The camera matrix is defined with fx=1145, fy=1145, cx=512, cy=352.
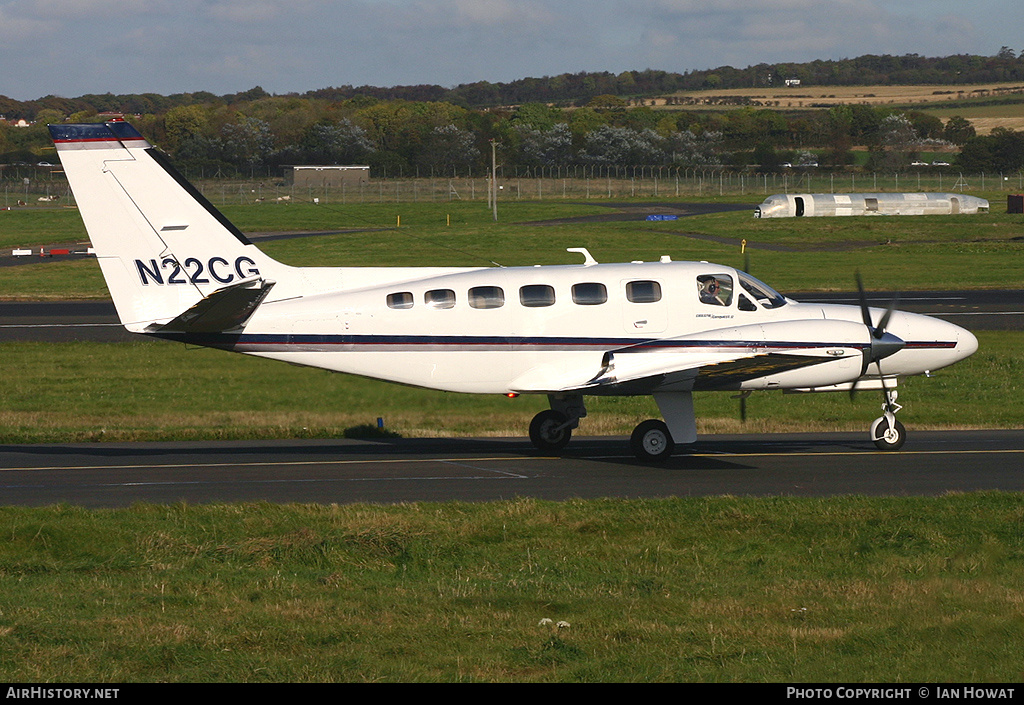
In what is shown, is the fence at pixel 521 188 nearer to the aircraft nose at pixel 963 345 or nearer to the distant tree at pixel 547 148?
the distant tree at pixel 547 148

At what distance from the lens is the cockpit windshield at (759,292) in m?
21.1

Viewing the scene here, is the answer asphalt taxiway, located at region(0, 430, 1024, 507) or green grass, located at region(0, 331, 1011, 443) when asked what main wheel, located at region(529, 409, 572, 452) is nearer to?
asphalt taxiway, located at region(0, 430, 1024, 507)

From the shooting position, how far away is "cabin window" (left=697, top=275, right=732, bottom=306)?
2086cm

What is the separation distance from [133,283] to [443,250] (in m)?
50.6

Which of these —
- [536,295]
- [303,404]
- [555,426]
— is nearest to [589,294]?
[536,295]

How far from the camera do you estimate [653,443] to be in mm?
20266

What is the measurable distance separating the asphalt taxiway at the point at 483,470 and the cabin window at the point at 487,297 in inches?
111

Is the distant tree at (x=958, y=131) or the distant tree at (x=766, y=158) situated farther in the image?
the distant tree at (x=958, y=131)

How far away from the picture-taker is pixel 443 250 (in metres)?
70.4

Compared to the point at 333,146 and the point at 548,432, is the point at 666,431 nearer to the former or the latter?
the point at 548,432

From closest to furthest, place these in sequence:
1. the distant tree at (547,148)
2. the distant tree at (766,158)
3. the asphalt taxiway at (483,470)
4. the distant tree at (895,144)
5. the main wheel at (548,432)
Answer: the asphalt taxiway at (483,470) → the main wheel at (548,432) → the distant tree at (895,144) → the distant tree at (766,158) → the distant tree at (547,148)

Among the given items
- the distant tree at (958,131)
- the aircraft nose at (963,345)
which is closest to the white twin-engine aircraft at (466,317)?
the aircraft nose at (963,345)

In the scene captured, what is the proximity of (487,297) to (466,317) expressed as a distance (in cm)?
53
